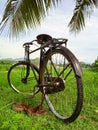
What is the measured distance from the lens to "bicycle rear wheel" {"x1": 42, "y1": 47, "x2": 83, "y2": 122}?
4.72 meters

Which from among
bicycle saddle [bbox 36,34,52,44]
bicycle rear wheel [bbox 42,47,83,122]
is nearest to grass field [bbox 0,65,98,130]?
bicycle rear wheel [bbox 42,47,83,122]

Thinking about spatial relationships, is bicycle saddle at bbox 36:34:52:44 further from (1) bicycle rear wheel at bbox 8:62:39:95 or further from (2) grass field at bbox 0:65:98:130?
(2) grass field at bbox 0:65:98:130

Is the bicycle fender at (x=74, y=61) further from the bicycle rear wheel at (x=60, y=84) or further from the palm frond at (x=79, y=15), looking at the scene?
the palm frond at (x=79, y=15)

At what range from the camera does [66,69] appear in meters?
5.07

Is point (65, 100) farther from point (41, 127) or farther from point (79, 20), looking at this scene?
point (79, 20)

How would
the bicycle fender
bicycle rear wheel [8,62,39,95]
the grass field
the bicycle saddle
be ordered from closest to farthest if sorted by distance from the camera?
the grass field → the bicycle fender → the bicycle saddle → bicycle rear wheel [8,62,39,95]

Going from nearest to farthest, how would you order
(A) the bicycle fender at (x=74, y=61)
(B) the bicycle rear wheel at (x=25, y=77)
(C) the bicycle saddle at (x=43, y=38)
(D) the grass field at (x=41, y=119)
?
(D) the grass field at (x=41, y=119), (A) the bicycle fender at (x=74, y=61), (C) the bicycle saddle at (x=43, y=38), (B) the bicycle rear wheel at (x=25, y=77)

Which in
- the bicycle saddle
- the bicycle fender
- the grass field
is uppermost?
the bicycle saddle

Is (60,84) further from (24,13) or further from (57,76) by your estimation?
(24,13)

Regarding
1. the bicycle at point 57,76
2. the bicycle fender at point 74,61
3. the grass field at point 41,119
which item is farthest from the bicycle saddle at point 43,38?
the grass field at point 41,119

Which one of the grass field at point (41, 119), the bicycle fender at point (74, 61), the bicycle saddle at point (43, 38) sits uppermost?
the bicycle saddle at point (43, 38)

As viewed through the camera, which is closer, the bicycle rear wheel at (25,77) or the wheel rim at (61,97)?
the wheel rim at (61,97)

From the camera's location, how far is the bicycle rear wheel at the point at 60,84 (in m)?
4.72

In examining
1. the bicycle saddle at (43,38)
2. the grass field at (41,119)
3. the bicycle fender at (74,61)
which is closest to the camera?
the grass field at (41,119)
